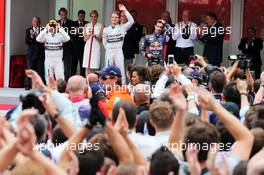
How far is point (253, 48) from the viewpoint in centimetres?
1534

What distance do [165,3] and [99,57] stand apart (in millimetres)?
2367

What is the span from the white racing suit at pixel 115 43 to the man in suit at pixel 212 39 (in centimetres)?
164

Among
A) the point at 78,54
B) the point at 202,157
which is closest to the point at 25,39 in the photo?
the point at 78,54

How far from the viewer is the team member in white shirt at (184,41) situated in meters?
15.2

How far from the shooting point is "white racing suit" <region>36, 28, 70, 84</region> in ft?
49.5

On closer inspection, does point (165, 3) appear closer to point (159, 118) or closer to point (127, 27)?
point (127, 27)

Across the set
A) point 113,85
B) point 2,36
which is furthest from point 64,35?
point 113,85

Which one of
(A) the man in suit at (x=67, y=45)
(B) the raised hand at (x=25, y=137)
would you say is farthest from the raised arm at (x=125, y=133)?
(A) the man in suit at (x=67, y=45)

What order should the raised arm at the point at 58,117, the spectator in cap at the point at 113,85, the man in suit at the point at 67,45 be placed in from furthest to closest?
1. the man in suit at the point at 67,45
2. the spectator in cap at the point at 113,85
3. the raised arm at the point at 58,117

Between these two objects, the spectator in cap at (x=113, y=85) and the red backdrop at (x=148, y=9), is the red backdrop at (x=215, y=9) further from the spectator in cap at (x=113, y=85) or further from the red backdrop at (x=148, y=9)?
the spectator in cap at (x=113, y=85)

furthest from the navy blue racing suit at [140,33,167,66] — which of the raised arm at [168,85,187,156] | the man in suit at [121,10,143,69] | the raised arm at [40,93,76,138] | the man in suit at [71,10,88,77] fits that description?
the raised arm at [168,85,187,156]

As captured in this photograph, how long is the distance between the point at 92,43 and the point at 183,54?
82.4 inches

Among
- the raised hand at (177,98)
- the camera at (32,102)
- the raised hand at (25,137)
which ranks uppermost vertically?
the raised hand at (177,98)

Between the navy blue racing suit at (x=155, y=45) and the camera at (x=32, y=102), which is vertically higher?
the navy blue racing suit at (x=155, y=45)
